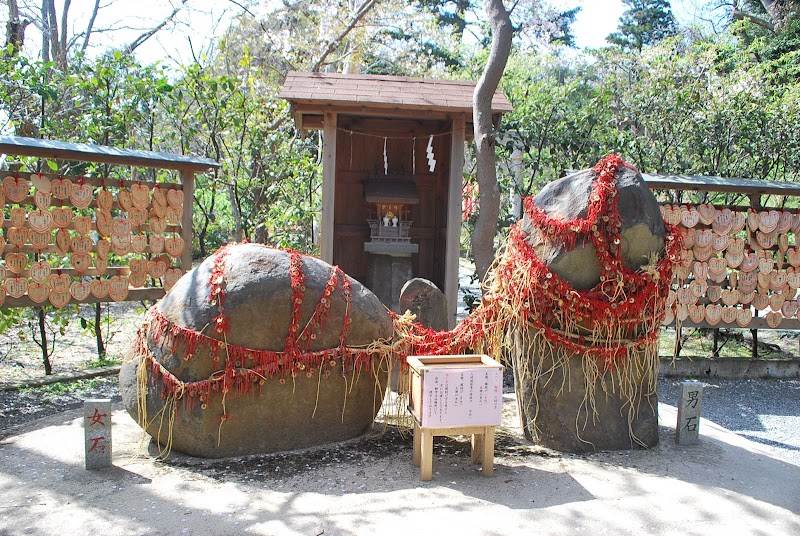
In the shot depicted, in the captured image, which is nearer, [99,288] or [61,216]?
[61,216]

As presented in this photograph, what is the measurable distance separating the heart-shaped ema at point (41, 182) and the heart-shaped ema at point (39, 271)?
60 centimetres

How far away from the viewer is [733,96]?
8.26 m

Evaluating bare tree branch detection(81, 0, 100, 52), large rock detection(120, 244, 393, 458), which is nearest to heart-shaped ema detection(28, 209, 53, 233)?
large rock detection(120, 244, 393, 458)

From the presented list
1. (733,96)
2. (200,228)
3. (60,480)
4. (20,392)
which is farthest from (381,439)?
(733,96)

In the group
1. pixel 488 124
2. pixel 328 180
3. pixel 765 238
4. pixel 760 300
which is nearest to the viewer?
pixel 488 124

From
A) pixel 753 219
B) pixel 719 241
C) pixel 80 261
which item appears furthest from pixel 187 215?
pixel 753 219

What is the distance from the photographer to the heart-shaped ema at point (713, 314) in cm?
648

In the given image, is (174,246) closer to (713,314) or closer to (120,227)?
(120,227)

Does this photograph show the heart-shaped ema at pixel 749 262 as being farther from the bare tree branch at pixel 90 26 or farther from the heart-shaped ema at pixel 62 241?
the bare tree branch at pixel 90 26

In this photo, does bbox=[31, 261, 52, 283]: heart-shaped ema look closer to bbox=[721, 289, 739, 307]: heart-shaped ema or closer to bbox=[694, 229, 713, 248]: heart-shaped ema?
bbox=[694, 229, 713, 248]: heart-shaped ema

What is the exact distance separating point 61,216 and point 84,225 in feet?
0.70

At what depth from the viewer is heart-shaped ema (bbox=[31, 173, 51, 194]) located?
511cm

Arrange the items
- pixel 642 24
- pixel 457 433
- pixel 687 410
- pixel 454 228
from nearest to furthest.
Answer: pixel 457 433, pixel 687 410, pixel 454 228, pixel 642 24

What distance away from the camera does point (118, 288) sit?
5.70m
